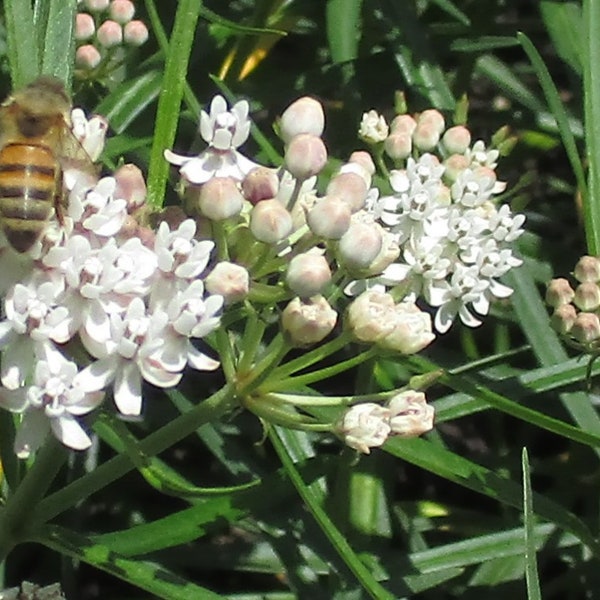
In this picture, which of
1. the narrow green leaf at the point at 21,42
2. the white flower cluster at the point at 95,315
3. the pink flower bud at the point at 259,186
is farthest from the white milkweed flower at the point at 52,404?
the narrow green leaf at the point at 21,42

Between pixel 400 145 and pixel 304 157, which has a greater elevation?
pixel 304 157

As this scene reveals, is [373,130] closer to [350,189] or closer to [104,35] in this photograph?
[350,189]

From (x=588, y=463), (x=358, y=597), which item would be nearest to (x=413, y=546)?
(x=358, y=597)

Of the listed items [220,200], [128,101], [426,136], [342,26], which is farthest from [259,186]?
[342,26]

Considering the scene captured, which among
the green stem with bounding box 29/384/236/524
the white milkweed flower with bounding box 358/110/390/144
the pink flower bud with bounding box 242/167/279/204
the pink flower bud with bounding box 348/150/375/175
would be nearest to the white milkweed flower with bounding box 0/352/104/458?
the green stem with bounding box 29/384/236/524

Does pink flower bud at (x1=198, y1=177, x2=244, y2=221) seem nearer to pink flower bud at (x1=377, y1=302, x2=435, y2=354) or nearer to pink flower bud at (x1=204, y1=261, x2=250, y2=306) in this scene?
pink flower bud at (x1=204, y1=261, x2=250, y2=306)

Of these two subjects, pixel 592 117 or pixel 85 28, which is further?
pixel 85 28

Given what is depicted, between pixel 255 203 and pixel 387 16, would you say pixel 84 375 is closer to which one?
pixel 255 203
